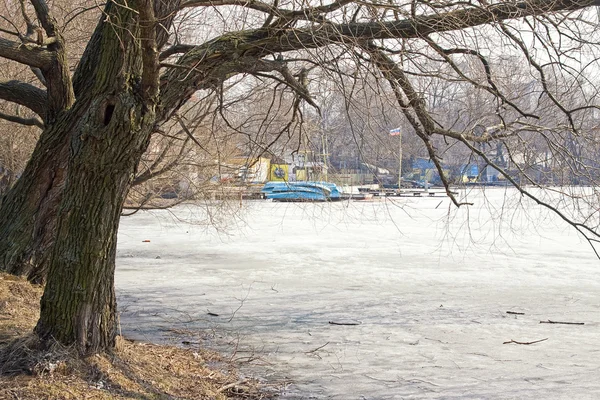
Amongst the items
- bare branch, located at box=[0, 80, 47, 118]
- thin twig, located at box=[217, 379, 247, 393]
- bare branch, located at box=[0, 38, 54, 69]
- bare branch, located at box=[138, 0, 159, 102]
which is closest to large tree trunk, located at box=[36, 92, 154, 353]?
bare branch, located at box=[138, 0, 159, 102]

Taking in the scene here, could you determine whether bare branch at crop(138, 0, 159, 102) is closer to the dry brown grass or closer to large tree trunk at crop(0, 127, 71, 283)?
the dry brown grass

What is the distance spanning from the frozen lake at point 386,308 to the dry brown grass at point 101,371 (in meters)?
0.64

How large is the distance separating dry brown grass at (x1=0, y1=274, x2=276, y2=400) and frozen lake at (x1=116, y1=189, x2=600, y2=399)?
643 millimetres

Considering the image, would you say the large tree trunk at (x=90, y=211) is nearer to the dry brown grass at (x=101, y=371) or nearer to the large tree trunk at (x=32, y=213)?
the dry brown grass at (x=101, y=371)

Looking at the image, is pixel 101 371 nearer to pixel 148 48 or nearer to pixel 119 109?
pixel 119 109

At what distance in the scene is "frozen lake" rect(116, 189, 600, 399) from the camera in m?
7.42

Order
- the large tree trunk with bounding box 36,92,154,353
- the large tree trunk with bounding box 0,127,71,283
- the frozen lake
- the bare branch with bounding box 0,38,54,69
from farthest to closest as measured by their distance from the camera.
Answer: the large tree trunk with bounding box 0,127,71,283 < the frozen lake < the bare branch with bounding box 0,38,54,69 < the large tree trunk with bounding box 36,92,154,353

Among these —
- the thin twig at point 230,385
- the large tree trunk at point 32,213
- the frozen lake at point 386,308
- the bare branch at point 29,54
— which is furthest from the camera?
the large tree trunk at point 32,213

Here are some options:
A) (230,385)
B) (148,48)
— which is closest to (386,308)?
(230,385)

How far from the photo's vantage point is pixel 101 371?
5633 millimetres

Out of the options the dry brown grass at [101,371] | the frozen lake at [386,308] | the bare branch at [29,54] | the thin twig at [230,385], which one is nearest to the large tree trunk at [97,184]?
the dry brown grass at [101,371]

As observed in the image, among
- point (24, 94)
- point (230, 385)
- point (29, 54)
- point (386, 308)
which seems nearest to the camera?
point (230, 385)

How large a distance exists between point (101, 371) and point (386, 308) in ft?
20.3

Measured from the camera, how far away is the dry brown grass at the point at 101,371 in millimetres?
5207
